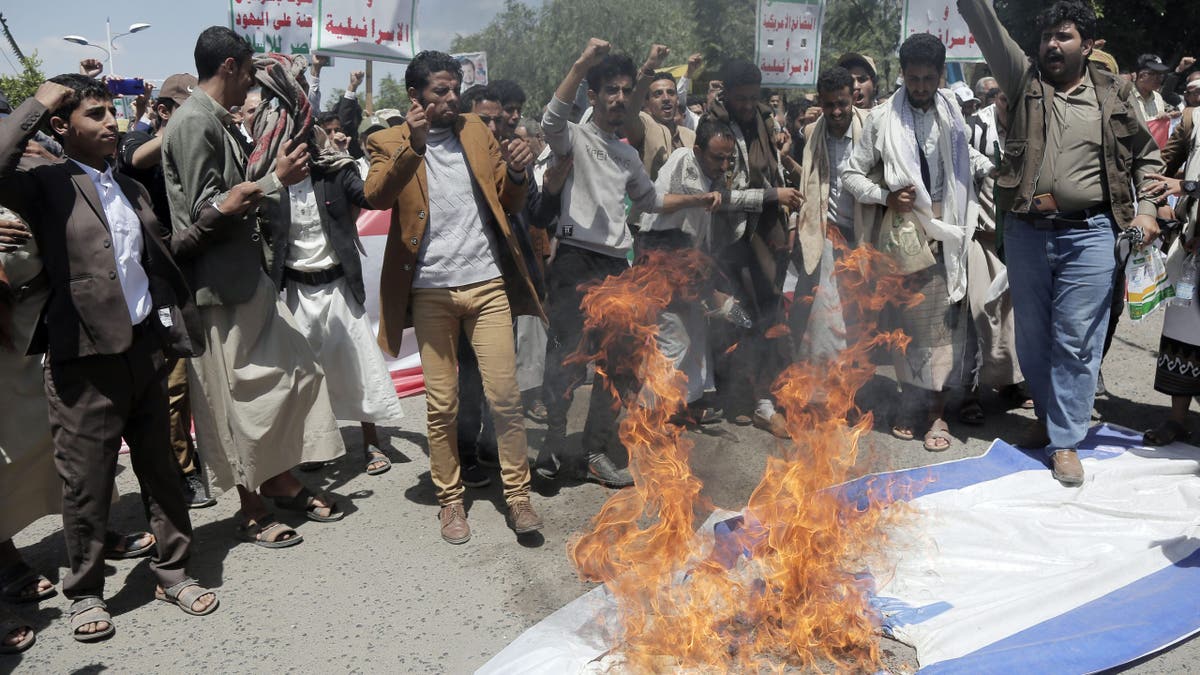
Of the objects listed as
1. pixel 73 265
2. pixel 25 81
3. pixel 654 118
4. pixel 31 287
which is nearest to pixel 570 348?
pixel 654 118

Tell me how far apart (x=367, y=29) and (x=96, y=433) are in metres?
2.99

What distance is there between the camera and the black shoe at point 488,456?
5.29m

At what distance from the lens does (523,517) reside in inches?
167

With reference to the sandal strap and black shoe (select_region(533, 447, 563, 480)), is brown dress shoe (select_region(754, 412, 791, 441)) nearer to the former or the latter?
black shoe (select_region(533, 447, 563, 480))

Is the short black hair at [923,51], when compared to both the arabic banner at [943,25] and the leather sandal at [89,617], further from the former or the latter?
the leather sandal at [89,617]

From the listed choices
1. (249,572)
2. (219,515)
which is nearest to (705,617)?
(249,572)

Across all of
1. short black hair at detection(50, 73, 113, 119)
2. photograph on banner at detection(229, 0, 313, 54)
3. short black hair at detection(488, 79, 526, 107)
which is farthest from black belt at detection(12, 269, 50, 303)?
photograph on banner at detection(229, 0, 313, 54)

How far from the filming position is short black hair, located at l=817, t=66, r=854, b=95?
564 centimetres

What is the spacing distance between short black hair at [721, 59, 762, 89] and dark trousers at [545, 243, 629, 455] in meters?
1.46

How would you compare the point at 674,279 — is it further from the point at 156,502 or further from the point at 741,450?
the point at 156,502

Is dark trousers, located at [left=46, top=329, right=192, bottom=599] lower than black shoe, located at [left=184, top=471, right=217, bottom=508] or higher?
higher

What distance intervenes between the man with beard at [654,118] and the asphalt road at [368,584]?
1932 millimetres

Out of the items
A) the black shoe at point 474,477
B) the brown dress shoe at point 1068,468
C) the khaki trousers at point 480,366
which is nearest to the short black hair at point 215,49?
the khaki trousers at point 480,366

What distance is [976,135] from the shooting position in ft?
19.7
